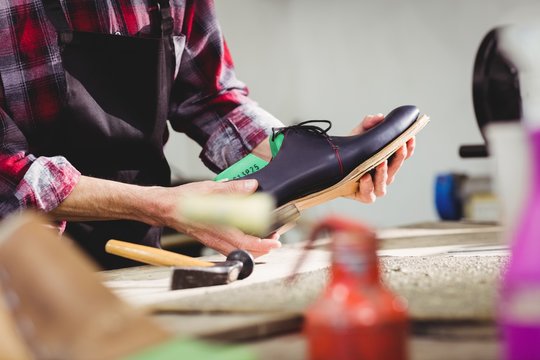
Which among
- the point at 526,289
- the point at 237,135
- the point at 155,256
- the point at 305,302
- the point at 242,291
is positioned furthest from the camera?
the point at 237,135

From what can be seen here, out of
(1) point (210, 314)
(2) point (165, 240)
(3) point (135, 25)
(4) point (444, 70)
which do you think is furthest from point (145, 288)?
(4) point (444, 70)

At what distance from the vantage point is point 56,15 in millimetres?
1551

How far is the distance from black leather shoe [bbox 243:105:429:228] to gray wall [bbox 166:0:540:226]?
2.21 m

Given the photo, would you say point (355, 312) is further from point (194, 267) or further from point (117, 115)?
point (117, 115)

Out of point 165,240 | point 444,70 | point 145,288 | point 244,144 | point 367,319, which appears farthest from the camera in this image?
point 444,70

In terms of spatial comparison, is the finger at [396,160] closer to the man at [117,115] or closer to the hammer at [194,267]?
the man at [117,115]

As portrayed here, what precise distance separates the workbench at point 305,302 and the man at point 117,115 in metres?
0.17

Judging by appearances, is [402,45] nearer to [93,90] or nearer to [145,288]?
[93,90]

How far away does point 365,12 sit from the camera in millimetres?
4207

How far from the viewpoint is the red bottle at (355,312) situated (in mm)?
514

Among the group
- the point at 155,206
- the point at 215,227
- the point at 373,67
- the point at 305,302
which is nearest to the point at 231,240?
the point at 215,227

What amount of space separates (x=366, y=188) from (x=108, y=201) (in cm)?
52

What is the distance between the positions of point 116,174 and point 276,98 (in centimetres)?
285

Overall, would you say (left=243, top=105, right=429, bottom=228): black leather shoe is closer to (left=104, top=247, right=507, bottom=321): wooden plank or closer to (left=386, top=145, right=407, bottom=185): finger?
(left=386, top=145, right=407, bottom=185): finger
